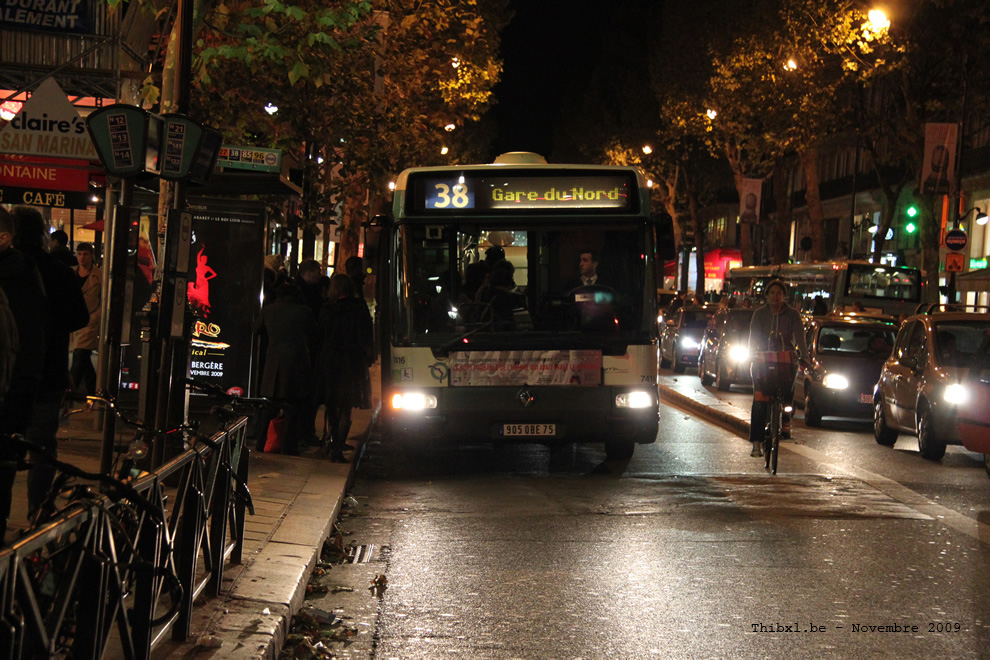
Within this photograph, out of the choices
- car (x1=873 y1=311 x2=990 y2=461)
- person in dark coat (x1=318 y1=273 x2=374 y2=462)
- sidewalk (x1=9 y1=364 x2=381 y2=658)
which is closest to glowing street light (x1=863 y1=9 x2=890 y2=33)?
car (x1=873 y1=311 x2=990 y2=461)

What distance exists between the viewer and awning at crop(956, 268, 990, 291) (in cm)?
3997

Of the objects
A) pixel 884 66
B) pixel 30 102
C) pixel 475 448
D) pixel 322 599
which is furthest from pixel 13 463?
pixel 884 66

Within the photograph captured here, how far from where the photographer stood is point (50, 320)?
735cm

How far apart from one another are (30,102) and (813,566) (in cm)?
913

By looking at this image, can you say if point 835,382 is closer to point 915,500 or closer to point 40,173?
point 915,500

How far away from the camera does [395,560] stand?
27.2ft

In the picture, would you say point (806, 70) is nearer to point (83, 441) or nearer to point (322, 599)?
point (83, 441)

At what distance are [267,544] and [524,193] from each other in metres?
5.70

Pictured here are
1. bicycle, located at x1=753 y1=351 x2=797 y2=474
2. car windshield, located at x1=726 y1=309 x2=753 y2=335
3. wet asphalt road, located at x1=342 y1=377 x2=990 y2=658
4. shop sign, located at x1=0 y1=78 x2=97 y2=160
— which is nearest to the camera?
wet asphalt road, located at x1=342 y1=377 x2=990 y2=658

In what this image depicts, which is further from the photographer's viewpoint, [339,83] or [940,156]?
[940,156]

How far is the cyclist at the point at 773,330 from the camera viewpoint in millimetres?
13078

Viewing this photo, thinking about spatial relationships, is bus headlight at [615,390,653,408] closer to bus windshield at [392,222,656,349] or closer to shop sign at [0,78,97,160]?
bus windshield at [392,222,656,349]

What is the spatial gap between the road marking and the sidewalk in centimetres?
454

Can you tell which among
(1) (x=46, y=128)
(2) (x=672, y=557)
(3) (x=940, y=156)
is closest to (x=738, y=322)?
(3) (x=940, y=156)
